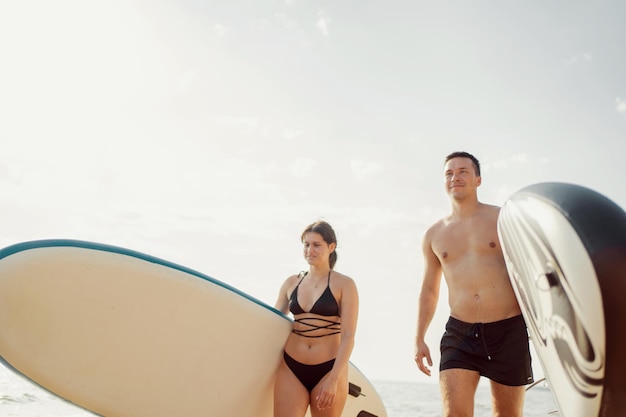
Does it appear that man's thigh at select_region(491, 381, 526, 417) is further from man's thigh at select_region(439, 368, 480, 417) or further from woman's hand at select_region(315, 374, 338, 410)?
woman's hand at select_region(315, 374, 338, 410)

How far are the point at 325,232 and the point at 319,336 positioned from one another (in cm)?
70

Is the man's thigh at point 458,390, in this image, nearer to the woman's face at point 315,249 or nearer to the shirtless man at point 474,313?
the shirtless man at point 474,313

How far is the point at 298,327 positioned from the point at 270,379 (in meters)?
0.54

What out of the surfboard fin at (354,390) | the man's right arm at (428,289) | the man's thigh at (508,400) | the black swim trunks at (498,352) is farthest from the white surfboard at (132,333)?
the man's thigh at (508,400)

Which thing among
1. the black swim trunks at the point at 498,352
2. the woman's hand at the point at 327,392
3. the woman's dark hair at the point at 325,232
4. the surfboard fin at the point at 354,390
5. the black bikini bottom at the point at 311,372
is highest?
the woman's dark hair at the point at 325,232

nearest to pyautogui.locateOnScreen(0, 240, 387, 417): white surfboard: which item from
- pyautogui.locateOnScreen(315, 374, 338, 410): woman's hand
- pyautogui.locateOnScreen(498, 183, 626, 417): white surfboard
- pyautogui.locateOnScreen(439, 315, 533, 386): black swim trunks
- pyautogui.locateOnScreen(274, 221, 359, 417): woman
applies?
pyautogui.locateOnScreen(274, 221, 359, 417): woman

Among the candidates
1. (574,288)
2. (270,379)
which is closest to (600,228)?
(574,288)

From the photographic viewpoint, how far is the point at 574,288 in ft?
7.02

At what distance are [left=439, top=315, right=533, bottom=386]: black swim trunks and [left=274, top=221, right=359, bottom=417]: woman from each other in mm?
693

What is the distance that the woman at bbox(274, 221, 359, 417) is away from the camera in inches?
144

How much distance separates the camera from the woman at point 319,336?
12.0 ft

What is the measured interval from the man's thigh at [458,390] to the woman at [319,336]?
61cm

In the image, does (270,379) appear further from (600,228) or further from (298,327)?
(600,228)

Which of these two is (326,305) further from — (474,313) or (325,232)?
(474,313)
